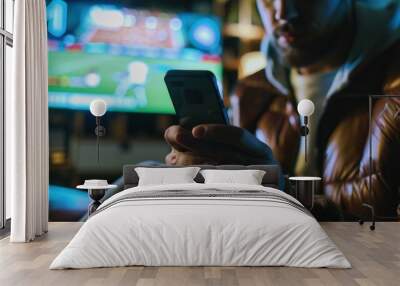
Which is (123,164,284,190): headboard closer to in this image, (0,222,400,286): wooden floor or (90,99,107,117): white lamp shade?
(90,99,107,117): white lamp shade

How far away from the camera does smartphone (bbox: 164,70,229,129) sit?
290 inches

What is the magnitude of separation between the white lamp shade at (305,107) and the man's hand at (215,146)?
0.67 m

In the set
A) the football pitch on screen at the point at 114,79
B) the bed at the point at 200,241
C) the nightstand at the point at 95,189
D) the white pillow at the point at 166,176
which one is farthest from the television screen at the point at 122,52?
the bed at the point at 200,241

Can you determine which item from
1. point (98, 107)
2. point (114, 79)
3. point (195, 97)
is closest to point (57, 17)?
point (114, 79)

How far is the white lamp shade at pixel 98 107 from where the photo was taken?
7.00 m

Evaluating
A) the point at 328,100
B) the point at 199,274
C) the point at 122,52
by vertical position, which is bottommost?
the point at 199,274

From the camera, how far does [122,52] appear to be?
739 centimetres

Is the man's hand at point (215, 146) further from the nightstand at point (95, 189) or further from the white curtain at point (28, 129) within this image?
the white curtain at point (28, 129)

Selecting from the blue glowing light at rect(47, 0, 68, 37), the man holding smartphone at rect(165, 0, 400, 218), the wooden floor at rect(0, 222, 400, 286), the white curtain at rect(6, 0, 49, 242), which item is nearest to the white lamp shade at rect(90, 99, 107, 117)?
the white curtain at rect(6, 0, 49, 242)

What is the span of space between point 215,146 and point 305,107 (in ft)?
4.11

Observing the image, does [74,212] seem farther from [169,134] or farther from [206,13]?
[206,13]

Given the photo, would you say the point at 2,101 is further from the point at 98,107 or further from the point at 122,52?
the point at 122,52

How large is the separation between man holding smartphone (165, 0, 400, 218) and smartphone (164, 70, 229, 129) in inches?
5.1

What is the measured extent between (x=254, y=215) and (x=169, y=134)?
295 cm
